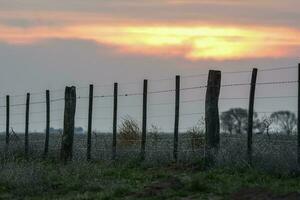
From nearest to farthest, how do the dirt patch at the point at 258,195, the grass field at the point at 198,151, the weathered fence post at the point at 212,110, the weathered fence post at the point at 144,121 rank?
the dirt patch at the point at 258,195, the grass field at the point at 198,151, the weathered fence post at the point at 212,110, the weathered fence post at the point at 144,121

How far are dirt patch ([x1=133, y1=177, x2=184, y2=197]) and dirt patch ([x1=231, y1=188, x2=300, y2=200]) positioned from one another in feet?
5.70

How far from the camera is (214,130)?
19281 mm

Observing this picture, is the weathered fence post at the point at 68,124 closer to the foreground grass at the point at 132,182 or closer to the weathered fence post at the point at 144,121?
the weathered fence post at the point at 144,121

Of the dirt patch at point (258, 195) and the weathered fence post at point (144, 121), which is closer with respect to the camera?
the dirt patch at point (258, 195)

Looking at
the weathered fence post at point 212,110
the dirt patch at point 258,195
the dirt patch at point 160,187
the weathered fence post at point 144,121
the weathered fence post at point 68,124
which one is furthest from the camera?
the weathered fence post at point 68,124

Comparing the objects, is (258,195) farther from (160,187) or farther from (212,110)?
(212,110)

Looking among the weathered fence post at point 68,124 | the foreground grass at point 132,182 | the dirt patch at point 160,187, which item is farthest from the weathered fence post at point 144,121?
the dirt patch at point 160,187

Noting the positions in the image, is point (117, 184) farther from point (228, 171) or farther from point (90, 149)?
point (90, 149)

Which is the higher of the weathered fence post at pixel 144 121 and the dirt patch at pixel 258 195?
the weathered fence post at pixel 144 121

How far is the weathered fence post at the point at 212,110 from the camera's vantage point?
1928cm

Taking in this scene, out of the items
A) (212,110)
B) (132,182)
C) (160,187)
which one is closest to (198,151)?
(212,110)

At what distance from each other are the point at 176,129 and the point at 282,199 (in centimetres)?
807

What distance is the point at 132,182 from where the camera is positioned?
1638 cm

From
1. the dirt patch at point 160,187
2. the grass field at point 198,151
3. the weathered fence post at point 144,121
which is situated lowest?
the dirt patch at point 160,187
